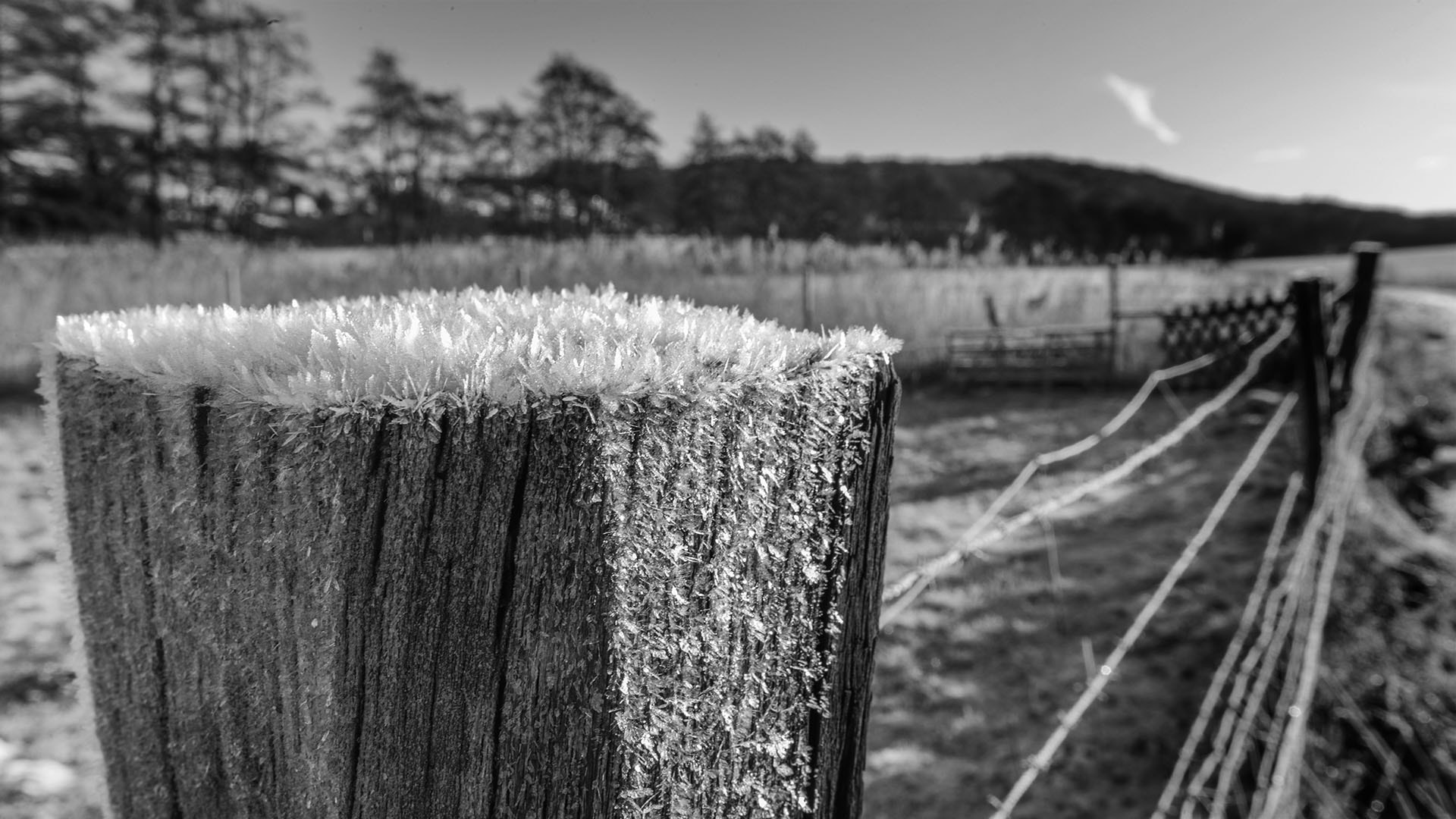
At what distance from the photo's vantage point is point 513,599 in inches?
18.7

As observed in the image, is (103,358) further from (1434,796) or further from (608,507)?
(1434,796)

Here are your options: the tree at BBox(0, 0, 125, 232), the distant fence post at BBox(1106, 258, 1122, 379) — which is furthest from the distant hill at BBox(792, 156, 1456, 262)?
the tree at BBox(0, 0, 125, 232)

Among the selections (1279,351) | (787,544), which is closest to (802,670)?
(787,544)

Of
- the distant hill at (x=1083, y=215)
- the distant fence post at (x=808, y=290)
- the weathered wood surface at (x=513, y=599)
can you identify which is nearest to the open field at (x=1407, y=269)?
the distant hill at (x=1083, y=215)

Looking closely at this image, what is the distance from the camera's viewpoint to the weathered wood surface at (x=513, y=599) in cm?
47

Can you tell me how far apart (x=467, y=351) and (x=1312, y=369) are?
11.2 ft

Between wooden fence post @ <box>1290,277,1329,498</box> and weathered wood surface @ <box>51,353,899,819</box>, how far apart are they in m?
3.06

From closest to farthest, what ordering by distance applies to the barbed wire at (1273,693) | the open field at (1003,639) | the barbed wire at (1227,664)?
1. the barbed wire at (1227,664)
2. the barbed wire at (1273,693)
3. the open field at (1003,639)

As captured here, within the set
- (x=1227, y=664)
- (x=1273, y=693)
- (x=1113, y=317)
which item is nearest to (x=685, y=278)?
(x=1227, y=664)

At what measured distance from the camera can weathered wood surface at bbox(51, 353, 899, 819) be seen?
468mm

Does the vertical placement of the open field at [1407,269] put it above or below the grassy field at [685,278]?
above

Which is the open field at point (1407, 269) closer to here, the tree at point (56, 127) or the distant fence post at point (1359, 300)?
the distant fence post at point (1359, 300)

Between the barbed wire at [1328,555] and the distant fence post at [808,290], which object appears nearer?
the distant fence post at [808,290]

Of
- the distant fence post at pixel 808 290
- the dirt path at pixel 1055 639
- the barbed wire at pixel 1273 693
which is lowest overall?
the dirt path at pixel 1055 639
